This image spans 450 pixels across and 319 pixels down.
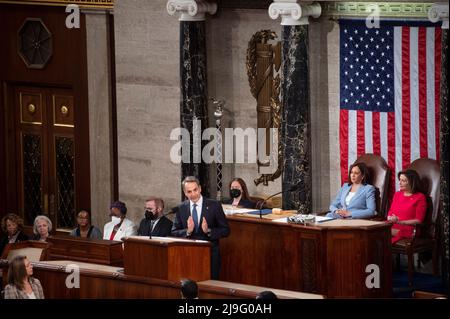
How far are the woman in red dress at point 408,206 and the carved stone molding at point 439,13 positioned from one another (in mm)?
1877

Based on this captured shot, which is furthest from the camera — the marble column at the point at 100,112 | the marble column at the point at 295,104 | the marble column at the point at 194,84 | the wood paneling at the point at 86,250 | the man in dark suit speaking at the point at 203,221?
the marble column at the point at 100,112

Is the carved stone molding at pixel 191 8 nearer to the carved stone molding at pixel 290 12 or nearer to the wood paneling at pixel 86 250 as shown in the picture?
the carved stone molding at pixel 290 12

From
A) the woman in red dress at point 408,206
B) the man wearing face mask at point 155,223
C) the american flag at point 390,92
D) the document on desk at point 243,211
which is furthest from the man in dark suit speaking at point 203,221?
the american flag at point 390,92

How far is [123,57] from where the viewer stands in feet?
63.6

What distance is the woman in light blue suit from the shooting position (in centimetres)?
1625

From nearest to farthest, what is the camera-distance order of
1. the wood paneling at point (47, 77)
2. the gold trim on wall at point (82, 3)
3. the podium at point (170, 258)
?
the podium at point (170, 258) < the gold trim on wall at point (82, 3) < the wood paneling at point (47, 77)

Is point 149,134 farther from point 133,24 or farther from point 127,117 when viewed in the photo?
point 133,24

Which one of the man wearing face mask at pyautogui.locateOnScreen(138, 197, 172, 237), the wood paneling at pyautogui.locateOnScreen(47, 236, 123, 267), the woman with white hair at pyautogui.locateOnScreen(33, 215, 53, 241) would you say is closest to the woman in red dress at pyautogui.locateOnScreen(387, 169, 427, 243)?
the man wearing face mask at pyautogui.locateOnScreen(138, 197, 172, 237)

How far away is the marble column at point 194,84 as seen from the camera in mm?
18250

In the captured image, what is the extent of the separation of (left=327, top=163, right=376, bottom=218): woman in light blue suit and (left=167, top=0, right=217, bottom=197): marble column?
2.53 m

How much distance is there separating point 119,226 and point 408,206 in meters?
3.63

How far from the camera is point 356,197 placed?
54.0ft

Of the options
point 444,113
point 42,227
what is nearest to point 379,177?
point 444,113
